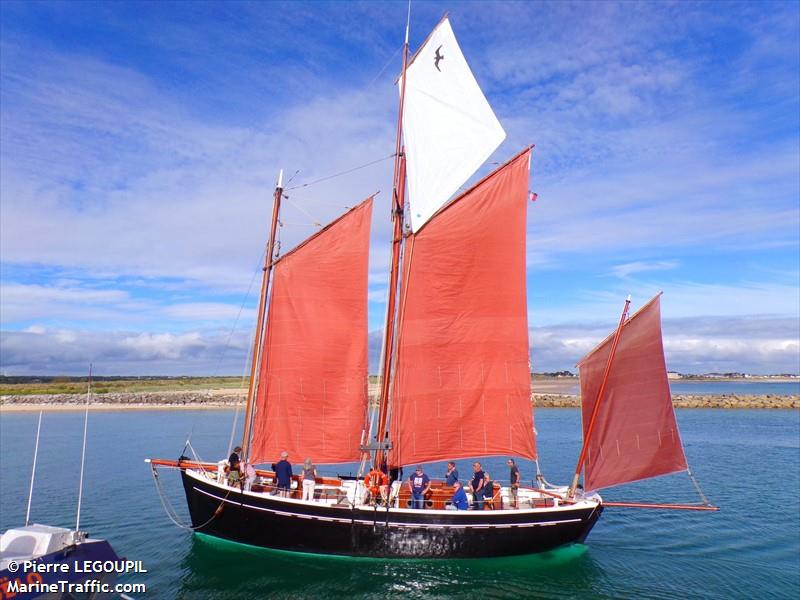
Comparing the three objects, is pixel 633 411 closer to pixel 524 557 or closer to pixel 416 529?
pixel 524 557

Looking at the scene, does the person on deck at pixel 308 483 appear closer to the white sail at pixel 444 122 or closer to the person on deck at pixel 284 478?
the person on deck at pixel 284 478

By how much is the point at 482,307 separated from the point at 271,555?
1316 centimetres

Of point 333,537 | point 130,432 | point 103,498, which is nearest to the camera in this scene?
point 333,537

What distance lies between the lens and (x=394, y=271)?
990 inches

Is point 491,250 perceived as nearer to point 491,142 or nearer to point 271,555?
point 491,142

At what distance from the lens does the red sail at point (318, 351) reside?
80.3 feet

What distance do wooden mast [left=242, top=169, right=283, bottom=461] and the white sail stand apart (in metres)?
6.31

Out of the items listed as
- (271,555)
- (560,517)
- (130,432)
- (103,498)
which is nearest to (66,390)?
(130,432)

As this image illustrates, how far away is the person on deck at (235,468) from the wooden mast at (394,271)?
220 inches

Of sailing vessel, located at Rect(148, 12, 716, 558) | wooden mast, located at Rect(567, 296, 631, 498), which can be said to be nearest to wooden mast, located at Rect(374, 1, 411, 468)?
sailing vessel, located at Rect(148, 12, 716, 558)

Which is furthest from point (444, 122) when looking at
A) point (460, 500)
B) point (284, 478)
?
point (284, 478)

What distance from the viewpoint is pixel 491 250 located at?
961 inches

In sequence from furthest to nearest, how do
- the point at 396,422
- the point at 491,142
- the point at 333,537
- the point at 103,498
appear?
the point at 103,498 < the point at 491,142 < the point at 396,422 < the point at 333,537

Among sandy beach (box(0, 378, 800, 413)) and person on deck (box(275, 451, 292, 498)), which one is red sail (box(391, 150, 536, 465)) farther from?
sandy beach (box(0, 378, 800, 413))
